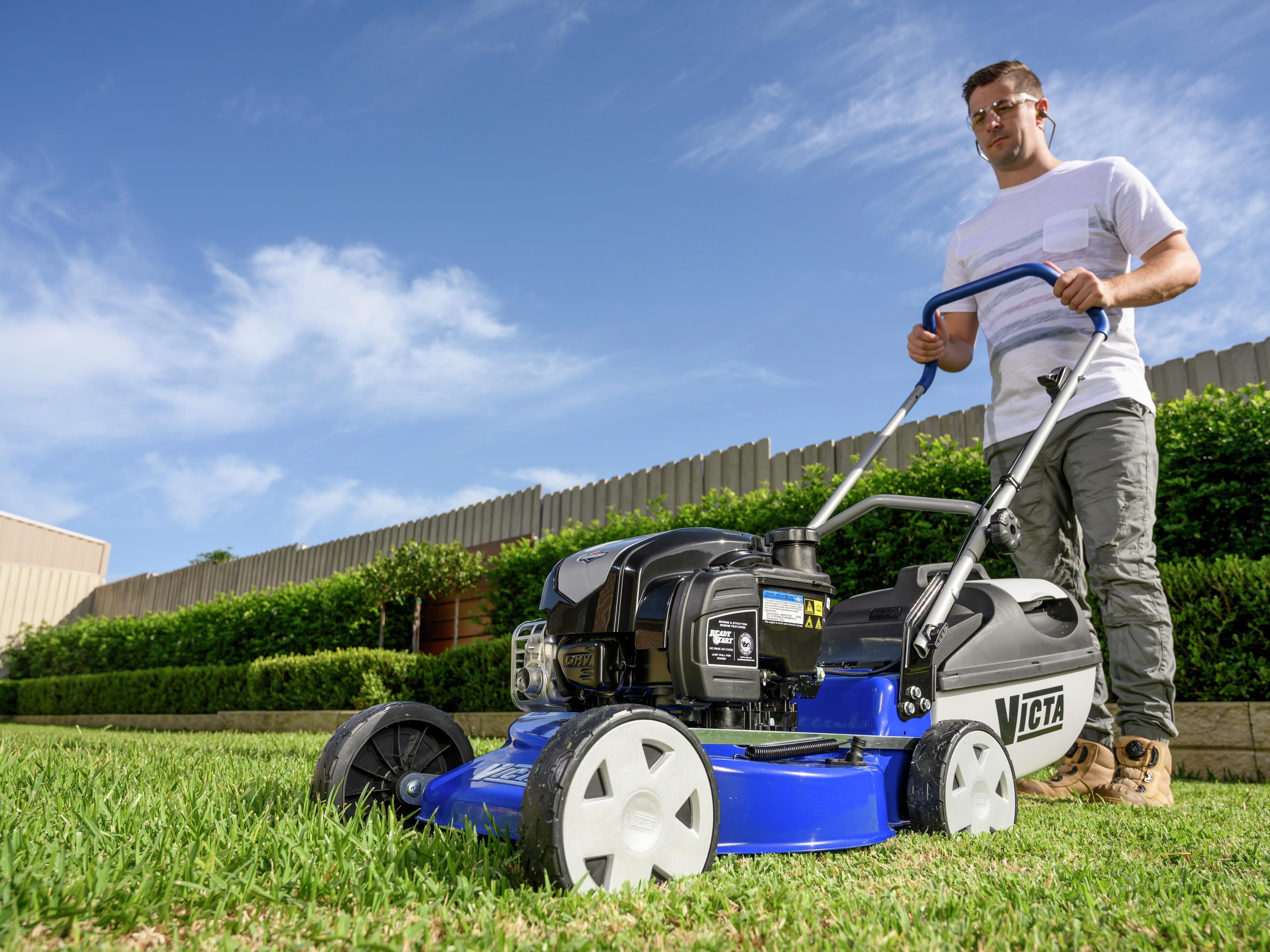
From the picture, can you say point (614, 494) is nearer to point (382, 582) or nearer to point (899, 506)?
point (382, 582)

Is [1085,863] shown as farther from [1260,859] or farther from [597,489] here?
[597,489]

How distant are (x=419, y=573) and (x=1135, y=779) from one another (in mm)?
9479

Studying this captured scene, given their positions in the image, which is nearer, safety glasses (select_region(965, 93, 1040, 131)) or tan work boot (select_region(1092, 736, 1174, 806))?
tan work boot (select_region(1092, 736, 1174, 806))

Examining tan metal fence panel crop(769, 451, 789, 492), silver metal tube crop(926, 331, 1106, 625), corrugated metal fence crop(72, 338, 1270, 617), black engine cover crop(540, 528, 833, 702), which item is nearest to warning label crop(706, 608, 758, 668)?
black engine cover crop(540, 528, 833, 702)

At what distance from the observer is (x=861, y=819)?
7.36ft

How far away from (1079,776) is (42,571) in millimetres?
28902

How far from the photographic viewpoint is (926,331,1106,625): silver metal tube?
8.88ft

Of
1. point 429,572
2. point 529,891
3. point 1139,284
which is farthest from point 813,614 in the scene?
point 429,572

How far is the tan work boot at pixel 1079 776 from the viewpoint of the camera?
326 centimetres

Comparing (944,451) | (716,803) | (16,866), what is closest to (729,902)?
(716,803)

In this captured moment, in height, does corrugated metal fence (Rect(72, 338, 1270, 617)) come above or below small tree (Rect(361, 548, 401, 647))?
above

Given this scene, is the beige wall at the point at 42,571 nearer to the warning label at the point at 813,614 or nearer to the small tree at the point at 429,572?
the small tree at the point at 429,572

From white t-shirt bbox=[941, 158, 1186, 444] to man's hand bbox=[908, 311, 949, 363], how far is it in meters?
0.17

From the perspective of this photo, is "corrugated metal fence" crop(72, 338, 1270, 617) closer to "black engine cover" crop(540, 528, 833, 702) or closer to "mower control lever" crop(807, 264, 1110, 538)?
"mower control lever" crop(807, 264, 1110, 538)
